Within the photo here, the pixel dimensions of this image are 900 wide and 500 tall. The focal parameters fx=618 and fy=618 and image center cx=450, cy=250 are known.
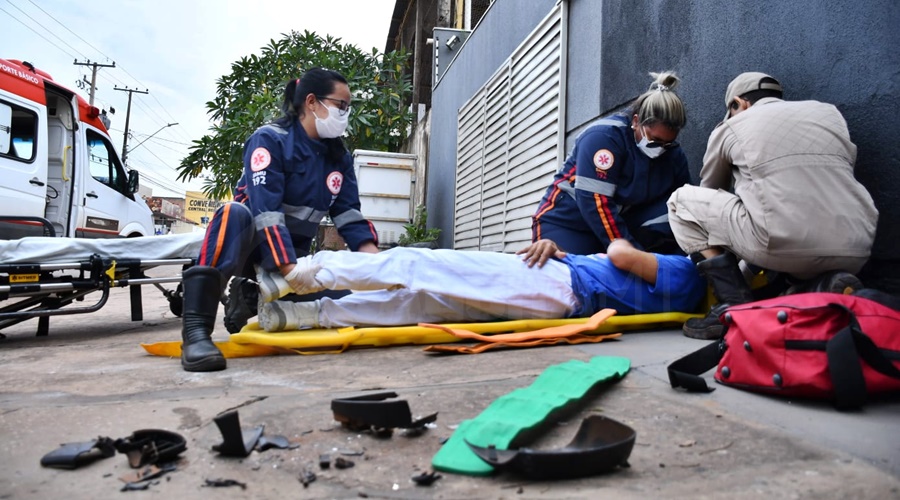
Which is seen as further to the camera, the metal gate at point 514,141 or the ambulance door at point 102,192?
the ambulance door at point 102,192

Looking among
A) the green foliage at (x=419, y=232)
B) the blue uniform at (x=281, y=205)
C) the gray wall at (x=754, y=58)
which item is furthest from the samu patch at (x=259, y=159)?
the green foliage at (x=419, y=232)

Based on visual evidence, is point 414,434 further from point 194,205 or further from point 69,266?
point 194,205

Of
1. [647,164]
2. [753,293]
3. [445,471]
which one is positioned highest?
[647,164]

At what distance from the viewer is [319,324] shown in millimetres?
2854

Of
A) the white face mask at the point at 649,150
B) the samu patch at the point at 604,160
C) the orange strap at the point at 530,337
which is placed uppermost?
the white face mask at the point at 649,150

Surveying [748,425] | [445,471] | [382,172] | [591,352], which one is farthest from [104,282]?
[382,172]

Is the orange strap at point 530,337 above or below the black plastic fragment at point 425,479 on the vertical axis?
above

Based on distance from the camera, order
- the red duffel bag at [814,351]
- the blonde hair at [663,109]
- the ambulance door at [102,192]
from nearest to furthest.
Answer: the red duffel bag at [814,351], the blonde hair at [663,109], the ambulance door at [102,192]

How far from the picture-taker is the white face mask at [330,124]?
3.07 meters

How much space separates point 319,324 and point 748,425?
194cm

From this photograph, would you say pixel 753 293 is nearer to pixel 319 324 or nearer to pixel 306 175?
pixel 319 324

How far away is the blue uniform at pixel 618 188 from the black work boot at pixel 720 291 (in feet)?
1.86

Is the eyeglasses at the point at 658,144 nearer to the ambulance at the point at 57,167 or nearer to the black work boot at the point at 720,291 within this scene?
the black work boot at the point at 720,291

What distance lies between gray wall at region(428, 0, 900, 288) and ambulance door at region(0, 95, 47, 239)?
200 inches
